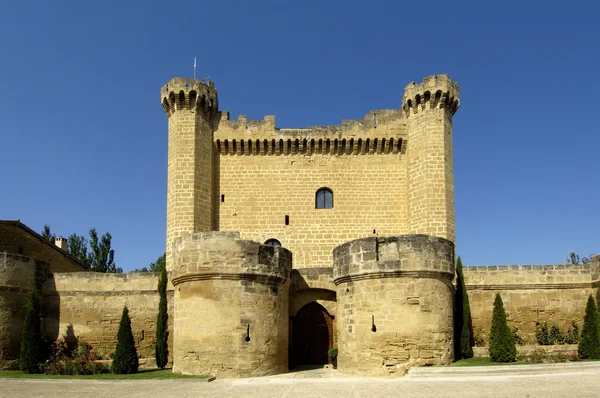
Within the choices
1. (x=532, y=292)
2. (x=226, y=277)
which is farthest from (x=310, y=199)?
(x=226, y=277)

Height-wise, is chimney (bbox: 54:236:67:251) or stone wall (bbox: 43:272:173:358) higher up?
chimney (bbox: 54:236:67:251)

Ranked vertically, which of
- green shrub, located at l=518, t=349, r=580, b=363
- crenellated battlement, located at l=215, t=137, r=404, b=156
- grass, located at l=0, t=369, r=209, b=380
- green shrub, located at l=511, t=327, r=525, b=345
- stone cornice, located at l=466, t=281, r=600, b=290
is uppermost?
crenellated battlement, located at l=215, t=137, r=404, b=156

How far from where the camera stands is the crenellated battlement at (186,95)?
26041 mm

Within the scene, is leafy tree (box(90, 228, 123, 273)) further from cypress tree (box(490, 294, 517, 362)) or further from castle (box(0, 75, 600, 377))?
cypress tree (box(490, 294, 517, 362))

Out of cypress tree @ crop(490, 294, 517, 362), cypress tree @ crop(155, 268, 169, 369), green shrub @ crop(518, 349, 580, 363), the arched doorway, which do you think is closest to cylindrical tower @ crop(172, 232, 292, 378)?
the arched doorway

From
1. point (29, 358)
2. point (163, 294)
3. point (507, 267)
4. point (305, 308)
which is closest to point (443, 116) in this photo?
point (507, 267)

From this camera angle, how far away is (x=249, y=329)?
1622 centimetres

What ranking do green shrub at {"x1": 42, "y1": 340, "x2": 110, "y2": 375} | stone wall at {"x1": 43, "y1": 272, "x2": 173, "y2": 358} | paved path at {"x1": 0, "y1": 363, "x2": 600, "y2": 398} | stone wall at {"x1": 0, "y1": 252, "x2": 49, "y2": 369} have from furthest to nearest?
stone wall at {"x1": 43, "y1": 272, "x2": 173, "y2": 358}
stone wall at {"x1": 0, "y1": 252, "x2": 49, "y2": 369}
green shrub at {"x1": 42, "y1": 340, "x2": 110, "y2": 375}
paved path at {"x1": 0, "y1": 363, "x2": 600, "y2": 398}

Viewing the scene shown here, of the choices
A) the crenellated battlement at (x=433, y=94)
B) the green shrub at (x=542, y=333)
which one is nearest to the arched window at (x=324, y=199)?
the crenellated battlement at (x=433, y=94)

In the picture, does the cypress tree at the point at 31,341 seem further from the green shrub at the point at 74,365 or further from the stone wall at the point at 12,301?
the stone wall at the point at 12,301

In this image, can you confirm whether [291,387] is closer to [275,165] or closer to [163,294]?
[163,294]

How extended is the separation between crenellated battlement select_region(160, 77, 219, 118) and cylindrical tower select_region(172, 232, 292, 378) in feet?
35.1

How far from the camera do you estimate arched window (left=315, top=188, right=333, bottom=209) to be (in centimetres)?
2673

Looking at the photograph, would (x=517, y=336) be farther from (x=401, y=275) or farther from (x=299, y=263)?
(x=299, y=263)
